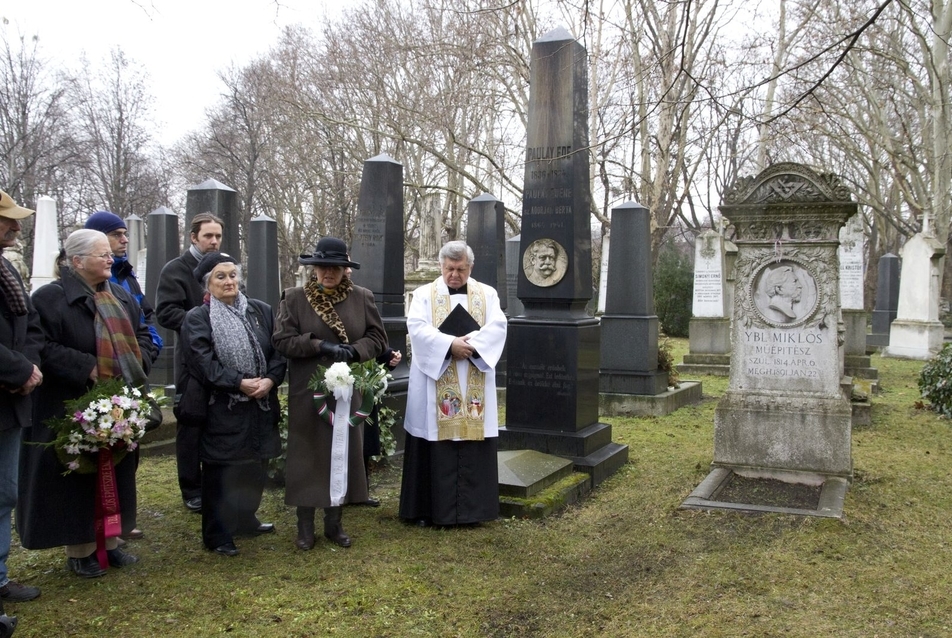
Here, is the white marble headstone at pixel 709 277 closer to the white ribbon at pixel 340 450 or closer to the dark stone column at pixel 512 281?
the dark stone column at pixel 512 281

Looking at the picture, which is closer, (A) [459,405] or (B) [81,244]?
(B) [81,244]

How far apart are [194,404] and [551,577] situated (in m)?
2.36

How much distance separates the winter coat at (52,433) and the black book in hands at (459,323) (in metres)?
2.25

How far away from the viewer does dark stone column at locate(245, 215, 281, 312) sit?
15.1 m

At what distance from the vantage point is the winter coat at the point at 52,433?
4160 millimetres

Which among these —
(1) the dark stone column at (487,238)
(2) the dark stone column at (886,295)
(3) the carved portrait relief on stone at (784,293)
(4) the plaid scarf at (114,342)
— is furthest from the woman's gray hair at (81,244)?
(2) the dark stone column at (886,295)

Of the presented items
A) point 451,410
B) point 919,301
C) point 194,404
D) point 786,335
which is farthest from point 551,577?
point 919,301

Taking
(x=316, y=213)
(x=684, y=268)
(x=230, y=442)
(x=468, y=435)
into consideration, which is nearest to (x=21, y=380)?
(x=230, y=442)

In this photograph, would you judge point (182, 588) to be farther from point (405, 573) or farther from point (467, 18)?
point (467, 18)

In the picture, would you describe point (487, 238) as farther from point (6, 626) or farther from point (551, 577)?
point (6, 626)

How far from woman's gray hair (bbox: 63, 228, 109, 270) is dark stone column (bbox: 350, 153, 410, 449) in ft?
13.5

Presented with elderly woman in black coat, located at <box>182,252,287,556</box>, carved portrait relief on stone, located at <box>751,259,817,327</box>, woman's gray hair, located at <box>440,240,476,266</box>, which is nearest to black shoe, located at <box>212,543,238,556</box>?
elderly woman in black coat, located at <box>182,252,287,556</box>

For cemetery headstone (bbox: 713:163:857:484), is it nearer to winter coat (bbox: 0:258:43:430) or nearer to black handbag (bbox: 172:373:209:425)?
black handbag (bbox: 172:373:209:425)

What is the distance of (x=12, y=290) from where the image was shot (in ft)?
12.5
